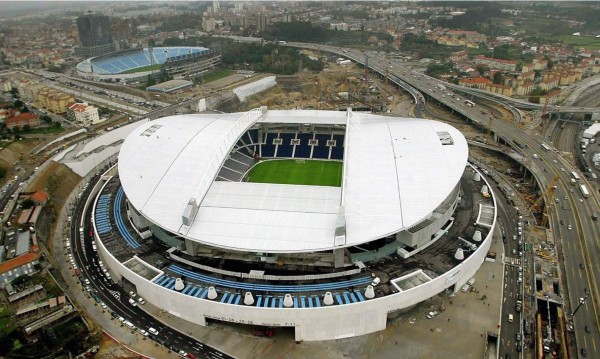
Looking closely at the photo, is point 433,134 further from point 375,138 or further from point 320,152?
point 320,152

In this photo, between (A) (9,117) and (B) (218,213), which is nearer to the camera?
(B) (218,213)

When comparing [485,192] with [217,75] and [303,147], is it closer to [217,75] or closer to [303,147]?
[303,147]

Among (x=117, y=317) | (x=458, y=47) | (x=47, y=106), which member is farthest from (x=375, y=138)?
(x=458, y=47)

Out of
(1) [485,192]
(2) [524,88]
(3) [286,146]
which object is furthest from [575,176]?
(2) [524,88]

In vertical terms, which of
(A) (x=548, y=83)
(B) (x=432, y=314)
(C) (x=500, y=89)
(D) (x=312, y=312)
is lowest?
(B) (x=432, y=314)

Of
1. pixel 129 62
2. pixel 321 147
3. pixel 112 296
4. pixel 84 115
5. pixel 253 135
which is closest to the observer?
pixel 112 296

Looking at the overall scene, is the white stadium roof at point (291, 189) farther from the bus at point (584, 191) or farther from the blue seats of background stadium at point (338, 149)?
the bus at point (584, 191)
